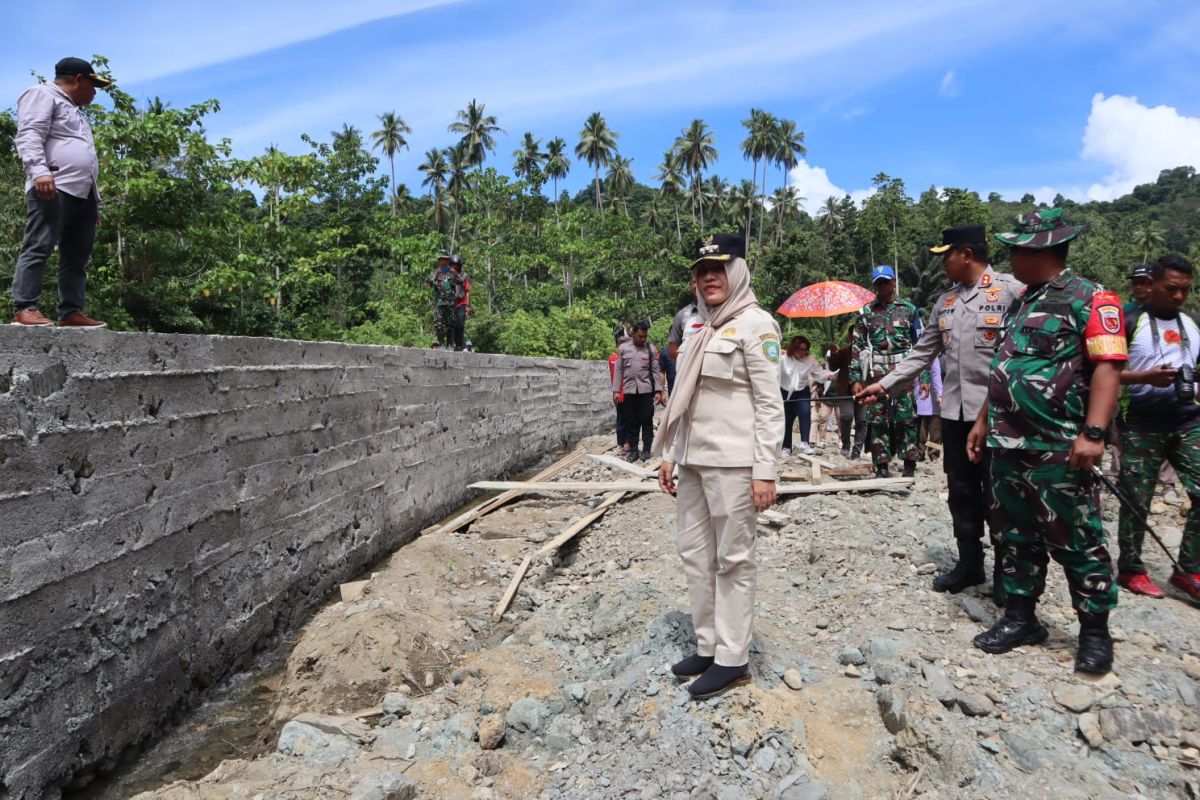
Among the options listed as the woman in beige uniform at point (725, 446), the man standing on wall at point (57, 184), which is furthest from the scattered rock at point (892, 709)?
the man standing on wall at point (57, 184)

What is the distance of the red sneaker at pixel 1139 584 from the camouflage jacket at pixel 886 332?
2366 millimetres

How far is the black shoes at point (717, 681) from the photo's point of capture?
2811 millimetres

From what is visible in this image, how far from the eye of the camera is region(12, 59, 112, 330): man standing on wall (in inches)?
134

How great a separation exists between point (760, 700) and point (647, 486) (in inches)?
173

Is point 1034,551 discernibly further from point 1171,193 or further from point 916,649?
point 1171,193

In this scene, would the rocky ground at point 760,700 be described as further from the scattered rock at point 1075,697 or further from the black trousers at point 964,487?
the black trousers at point 964,487

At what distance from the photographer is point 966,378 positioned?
371cm

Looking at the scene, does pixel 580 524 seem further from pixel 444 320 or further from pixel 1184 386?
pixel 1184 386

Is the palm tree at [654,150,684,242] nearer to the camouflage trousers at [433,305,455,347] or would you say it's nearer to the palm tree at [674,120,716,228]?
the palm tree at [674,120,716,228]

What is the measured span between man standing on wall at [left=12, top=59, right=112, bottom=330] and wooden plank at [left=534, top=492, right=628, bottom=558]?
369 cm

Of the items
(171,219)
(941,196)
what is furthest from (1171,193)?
(171,219)

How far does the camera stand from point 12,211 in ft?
50.2

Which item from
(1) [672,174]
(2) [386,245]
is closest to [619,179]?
(1) [672,174]

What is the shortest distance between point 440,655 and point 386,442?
2.50 m
